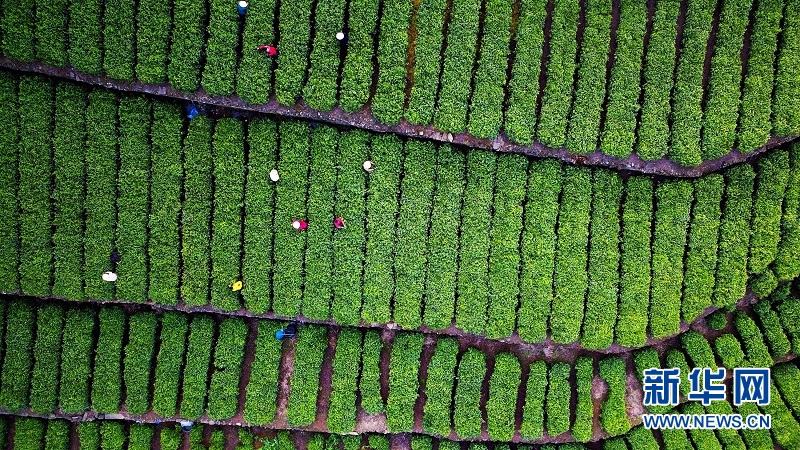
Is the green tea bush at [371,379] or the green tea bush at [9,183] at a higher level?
the green tea bush at [9,183]

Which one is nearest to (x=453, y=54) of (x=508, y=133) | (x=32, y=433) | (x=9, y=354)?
(x=508, y=133)

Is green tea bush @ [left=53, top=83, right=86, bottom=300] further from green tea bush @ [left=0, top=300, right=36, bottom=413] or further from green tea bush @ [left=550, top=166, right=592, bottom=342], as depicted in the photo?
green tea bush @ [left=550, top=166, right=592, bottom=342]

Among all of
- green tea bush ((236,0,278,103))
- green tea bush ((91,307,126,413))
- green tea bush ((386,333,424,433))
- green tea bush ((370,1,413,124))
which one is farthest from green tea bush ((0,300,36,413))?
green tea bush ((370,1,413,124))

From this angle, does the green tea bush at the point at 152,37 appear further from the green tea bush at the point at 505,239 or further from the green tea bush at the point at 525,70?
the green tea bush at the point at 505,239

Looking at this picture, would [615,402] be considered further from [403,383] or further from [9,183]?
[9,183]

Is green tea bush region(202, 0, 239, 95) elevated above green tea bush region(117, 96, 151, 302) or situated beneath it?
elevated above

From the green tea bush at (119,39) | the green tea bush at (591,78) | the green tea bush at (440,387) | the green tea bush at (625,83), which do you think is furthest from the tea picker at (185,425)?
the green tea bush at (625,83)

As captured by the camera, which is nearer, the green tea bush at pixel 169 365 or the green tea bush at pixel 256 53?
the green tea bush at pixel 256 53
